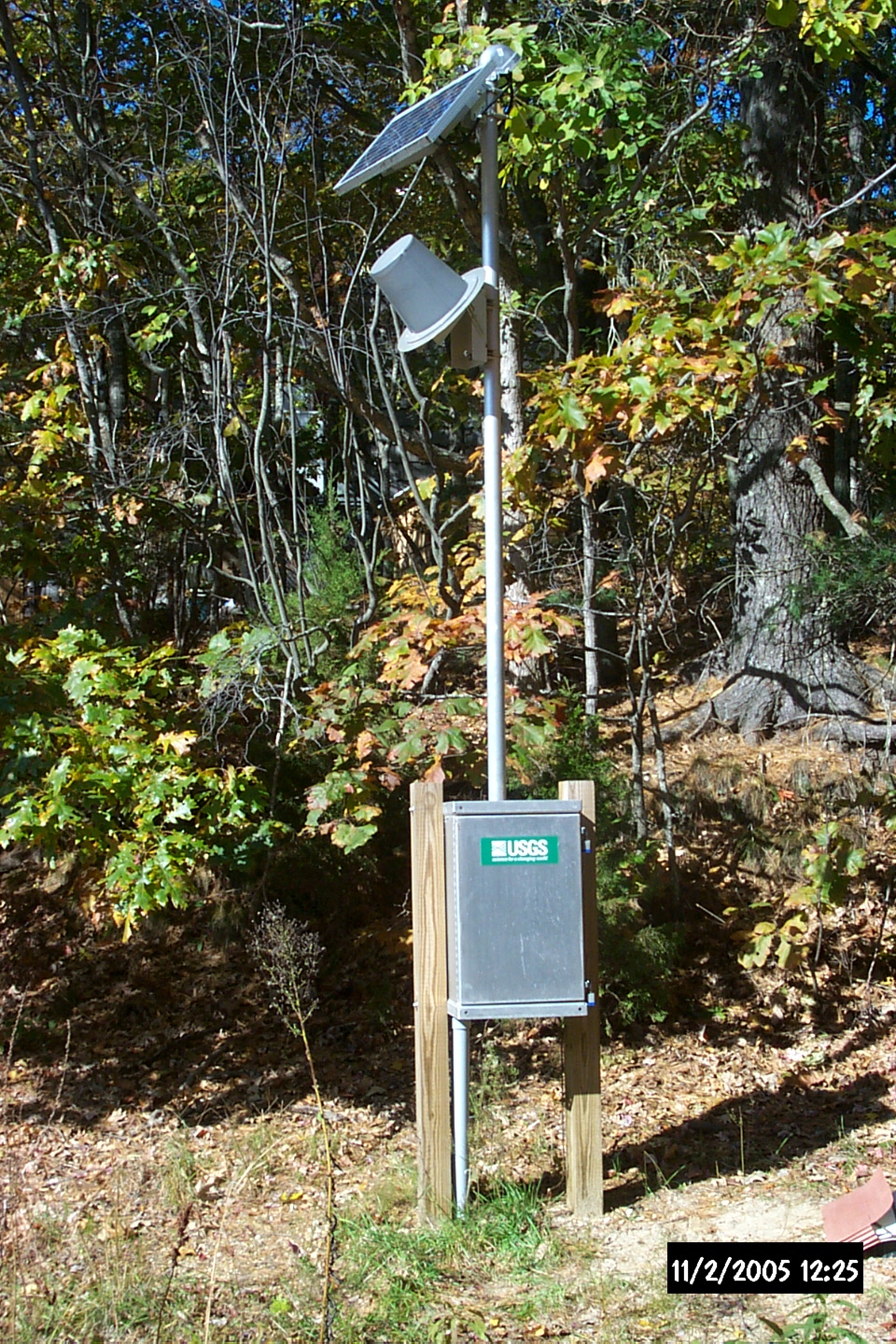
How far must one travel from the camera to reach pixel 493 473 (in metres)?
4.02

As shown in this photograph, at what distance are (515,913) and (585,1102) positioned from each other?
747 millimetres

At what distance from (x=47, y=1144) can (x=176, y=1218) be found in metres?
1.21

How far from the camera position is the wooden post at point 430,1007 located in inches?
155

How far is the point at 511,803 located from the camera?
13.0 feet

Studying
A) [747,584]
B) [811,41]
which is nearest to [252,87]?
[811,41]

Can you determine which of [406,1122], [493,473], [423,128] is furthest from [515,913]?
[423,128]

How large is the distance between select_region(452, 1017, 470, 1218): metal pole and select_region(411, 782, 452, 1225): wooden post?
33 mm

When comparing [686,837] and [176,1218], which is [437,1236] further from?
[686,837]

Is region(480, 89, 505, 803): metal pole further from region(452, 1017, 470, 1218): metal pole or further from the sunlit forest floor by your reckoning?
the sunlit forest floor

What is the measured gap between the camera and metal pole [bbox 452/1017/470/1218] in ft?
13.0

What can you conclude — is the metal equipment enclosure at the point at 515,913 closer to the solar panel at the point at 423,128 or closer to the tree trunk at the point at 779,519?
the solar panel at the point at 423,128

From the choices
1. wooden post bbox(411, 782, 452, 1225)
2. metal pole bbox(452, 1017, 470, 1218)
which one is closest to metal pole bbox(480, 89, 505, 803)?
wooden post bbox(411, 782, 452, 1225)
